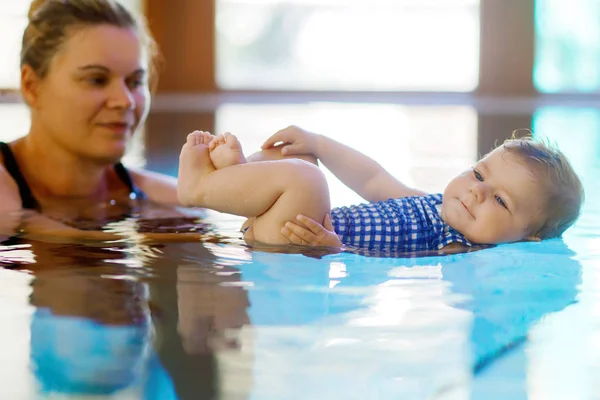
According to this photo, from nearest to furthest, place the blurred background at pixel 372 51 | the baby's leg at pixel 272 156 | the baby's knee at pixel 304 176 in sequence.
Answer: the baby's knee at pixel 304 176 → the baby's leg at pixel 272 156 → the blurred background at pixel 372 51

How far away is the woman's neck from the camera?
2.39 meters

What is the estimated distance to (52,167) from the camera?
7.93ft

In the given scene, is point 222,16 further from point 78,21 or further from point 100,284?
point 100,284

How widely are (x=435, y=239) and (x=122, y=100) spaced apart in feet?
3.10

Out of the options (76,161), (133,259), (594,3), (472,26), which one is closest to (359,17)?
(472,26)

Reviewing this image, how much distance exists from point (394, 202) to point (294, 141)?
0.28 meters

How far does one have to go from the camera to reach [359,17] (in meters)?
11.0

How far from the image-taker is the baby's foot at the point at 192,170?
1706 mm

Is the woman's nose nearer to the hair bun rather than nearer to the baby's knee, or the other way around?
the hair bun

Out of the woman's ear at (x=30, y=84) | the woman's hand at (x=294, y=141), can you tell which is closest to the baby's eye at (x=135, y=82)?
the woman's ear at (x=30, y=84)

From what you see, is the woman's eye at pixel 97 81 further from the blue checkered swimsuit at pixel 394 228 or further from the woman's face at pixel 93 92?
the blue checkered swimsuit at pixel 394 228

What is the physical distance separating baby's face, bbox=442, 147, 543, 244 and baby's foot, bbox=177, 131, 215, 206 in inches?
20.2

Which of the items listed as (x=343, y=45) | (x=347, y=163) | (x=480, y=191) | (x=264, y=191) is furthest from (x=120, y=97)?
(x=343, y=45)

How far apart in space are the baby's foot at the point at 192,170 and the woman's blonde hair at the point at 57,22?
0.75 meters
